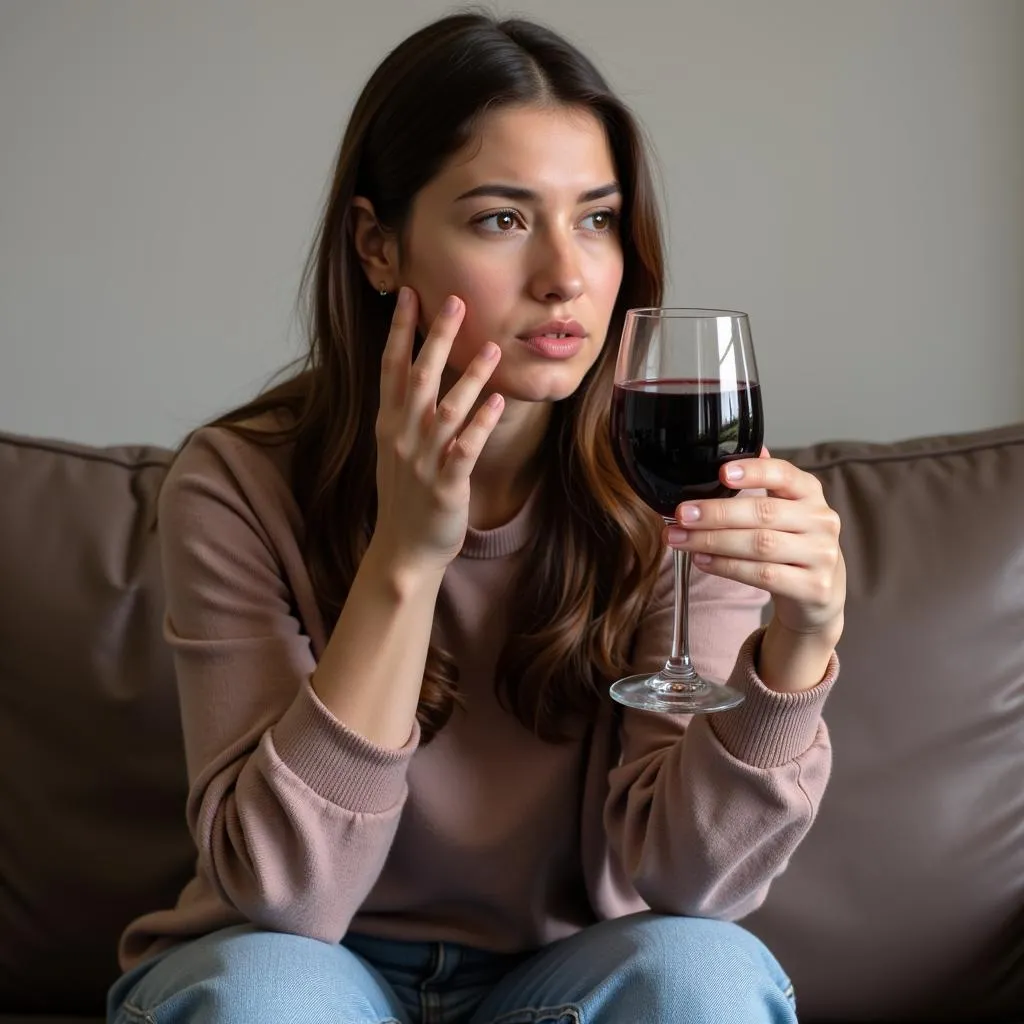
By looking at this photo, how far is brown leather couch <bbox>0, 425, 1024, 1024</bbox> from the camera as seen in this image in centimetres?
160

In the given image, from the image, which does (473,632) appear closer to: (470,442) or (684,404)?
(470,442)

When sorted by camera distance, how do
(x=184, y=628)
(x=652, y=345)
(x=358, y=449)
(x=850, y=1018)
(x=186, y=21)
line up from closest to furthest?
(x=652, y=345) → (x=184, y=628) → (x=358, y=449) → (x=850, y=1018) → (x=186, y=21)

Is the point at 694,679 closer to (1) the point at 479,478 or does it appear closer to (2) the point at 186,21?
(1) the point at 479,478

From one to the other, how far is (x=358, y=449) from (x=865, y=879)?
728mm

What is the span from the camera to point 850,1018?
1.63m

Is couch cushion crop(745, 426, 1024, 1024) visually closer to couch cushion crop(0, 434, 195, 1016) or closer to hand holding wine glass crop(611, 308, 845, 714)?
hand holding wine glass crop(611, 308, 845, 714)

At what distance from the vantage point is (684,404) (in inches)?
41.4

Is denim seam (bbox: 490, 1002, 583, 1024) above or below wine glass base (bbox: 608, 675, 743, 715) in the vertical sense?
below

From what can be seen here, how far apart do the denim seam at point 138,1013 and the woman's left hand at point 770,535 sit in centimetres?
60

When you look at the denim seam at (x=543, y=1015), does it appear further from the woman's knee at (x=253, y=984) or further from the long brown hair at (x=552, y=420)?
the long brown hair at (x=552, y=420)

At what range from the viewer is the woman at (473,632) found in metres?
1.24

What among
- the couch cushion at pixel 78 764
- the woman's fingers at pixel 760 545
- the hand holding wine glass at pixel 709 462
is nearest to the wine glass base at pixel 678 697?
the hand holding wine glass at pixel 709 462

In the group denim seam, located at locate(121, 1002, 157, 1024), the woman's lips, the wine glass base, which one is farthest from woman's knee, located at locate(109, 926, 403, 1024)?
the woman's lips

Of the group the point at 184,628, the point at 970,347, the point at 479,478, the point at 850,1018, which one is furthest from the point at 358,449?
the point at 970,347
